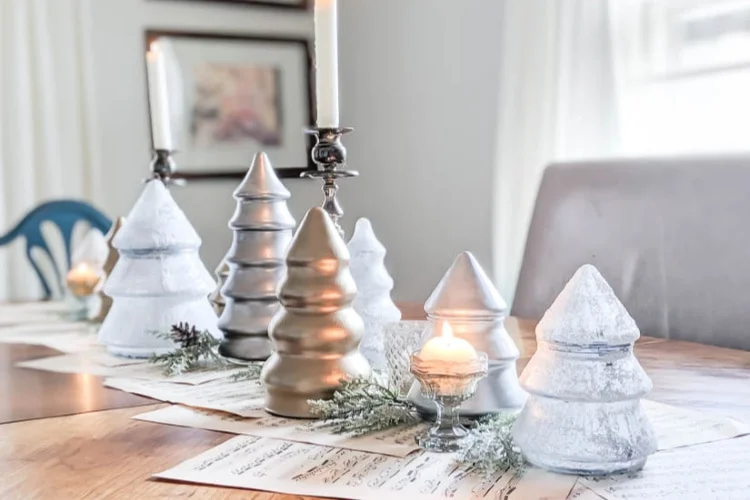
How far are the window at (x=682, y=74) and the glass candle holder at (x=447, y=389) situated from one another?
1264 mm

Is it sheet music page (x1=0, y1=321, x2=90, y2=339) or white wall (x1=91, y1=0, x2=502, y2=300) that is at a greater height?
white wall (x1=91, y1=0, x2=502, y2=300)

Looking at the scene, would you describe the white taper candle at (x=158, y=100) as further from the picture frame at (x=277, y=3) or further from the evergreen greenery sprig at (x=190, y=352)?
the picture frame at (x=277, y=3)

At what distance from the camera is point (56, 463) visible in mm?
715

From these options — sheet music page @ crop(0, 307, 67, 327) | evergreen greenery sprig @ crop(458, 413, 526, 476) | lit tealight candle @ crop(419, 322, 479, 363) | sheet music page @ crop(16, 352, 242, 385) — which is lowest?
sheet music page @ crop(0, 307, 67, 327)

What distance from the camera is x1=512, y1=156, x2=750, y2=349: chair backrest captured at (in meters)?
1.35

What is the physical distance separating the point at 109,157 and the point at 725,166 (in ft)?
6.70

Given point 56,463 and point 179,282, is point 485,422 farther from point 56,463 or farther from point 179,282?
point 179,282

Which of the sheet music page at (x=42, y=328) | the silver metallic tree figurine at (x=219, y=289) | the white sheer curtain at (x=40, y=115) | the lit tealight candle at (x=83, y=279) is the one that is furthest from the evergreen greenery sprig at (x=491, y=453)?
the white sheer curtain at (x=40, y=115)

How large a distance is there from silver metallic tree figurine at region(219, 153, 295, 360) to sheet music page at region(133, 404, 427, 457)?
0.19 metres

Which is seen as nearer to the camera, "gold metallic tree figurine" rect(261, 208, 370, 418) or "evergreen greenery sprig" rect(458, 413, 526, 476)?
"evergreen greenery sprig" rect(458, 413, 526, 476)

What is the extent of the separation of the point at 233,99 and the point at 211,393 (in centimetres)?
217

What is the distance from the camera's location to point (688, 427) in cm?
78

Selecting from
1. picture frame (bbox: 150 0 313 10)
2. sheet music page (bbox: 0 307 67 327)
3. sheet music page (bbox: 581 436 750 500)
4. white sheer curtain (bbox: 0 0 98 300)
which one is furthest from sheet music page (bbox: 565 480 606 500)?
picture frame (bbox: 150 0 313 10)

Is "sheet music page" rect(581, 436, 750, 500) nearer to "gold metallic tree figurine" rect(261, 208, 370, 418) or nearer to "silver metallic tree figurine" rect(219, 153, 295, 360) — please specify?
"gold metallic tree figurine" rect(261, 208, 370, 418)
